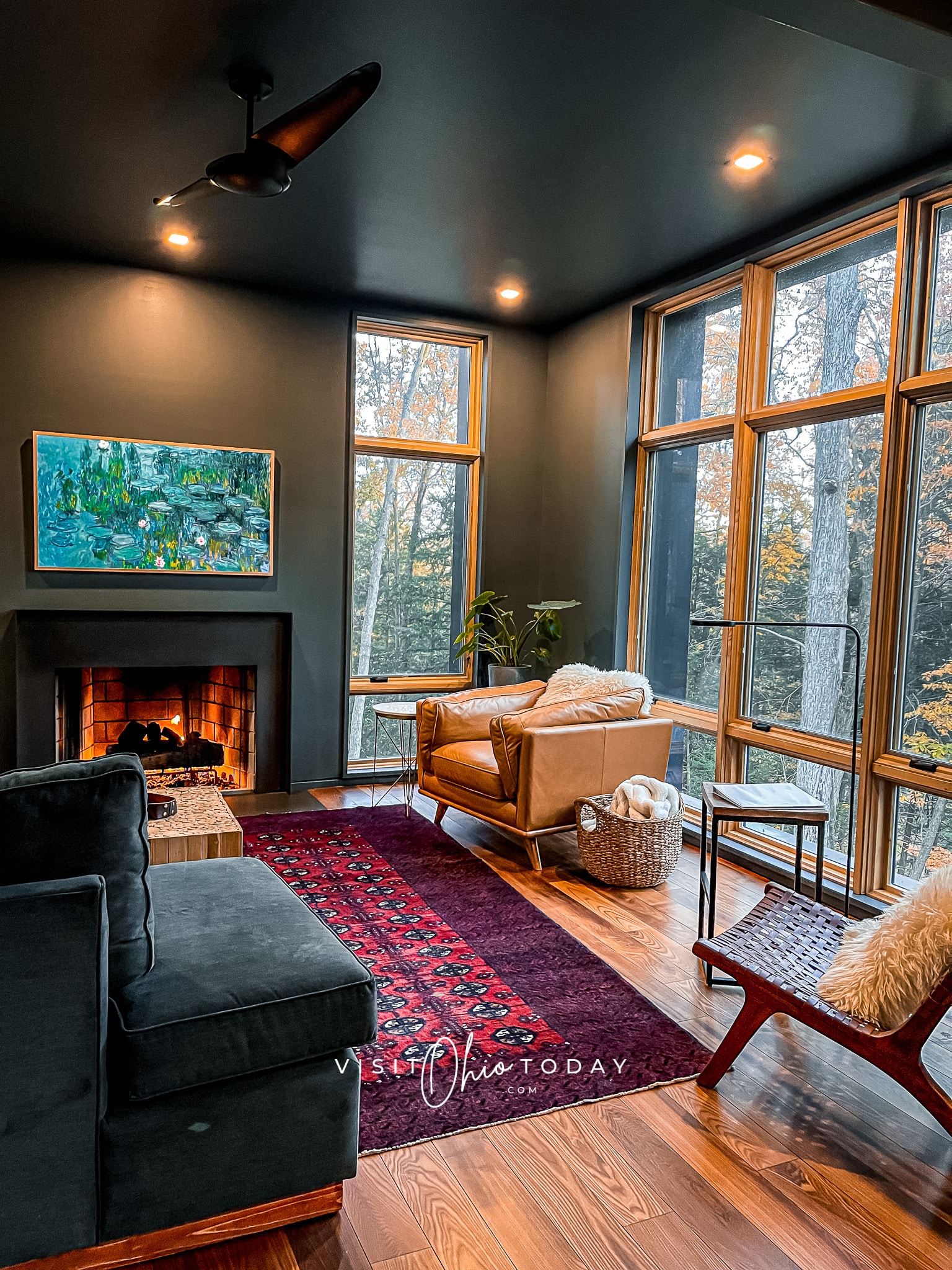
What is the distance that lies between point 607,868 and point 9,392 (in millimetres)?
3862

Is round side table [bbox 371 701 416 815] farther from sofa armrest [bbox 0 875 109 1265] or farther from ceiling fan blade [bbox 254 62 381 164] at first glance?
sofa armrest [bbox 0 875 109 1265]

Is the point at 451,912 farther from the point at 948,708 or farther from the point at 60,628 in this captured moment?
the point at 60,628

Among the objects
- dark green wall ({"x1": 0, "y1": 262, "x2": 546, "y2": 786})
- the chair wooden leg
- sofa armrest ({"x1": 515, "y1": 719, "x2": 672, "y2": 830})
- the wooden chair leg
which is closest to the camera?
the wooden chair leg

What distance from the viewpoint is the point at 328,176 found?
371 cm

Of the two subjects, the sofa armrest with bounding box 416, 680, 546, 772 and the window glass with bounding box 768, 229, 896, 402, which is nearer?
the window glass with bounding box 768, 229, 896, 402

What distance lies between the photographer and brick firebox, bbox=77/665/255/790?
17.0ft

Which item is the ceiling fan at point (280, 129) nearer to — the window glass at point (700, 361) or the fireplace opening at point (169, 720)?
the window glass at point (700, 361)

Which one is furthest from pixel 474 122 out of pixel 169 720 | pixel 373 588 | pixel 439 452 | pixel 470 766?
pixel 169 720

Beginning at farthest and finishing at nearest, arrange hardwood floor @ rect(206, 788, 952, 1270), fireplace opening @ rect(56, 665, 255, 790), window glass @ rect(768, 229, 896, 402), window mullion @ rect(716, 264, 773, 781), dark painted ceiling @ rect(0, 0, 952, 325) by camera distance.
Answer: fireplace opening @ rect(56, 665, 255, 790) < window mullion @ rect(716, 264, 773, 781) < window glass @ rect(768, 229, 896, 402) < dark painted ceiling @ rect(0, 0, 952, 325) < hardwood floor @ rect(206, 788, 952, 1270)

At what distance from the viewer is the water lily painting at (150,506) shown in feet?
15.5

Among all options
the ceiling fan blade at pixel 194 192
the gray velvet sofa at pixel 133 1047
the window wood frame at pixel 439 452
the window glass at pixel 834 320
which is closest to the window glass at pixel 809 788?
the window glass at pixel 834 320

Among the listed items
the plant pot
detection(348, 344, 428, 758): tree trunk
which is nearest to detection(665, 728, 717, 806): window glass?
the plant pot

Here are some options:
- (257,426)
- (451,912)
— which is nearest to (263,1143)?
(451,912)

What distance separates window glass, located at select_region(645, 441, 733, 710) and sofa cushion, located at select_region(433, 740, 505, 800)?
3.76 ft
